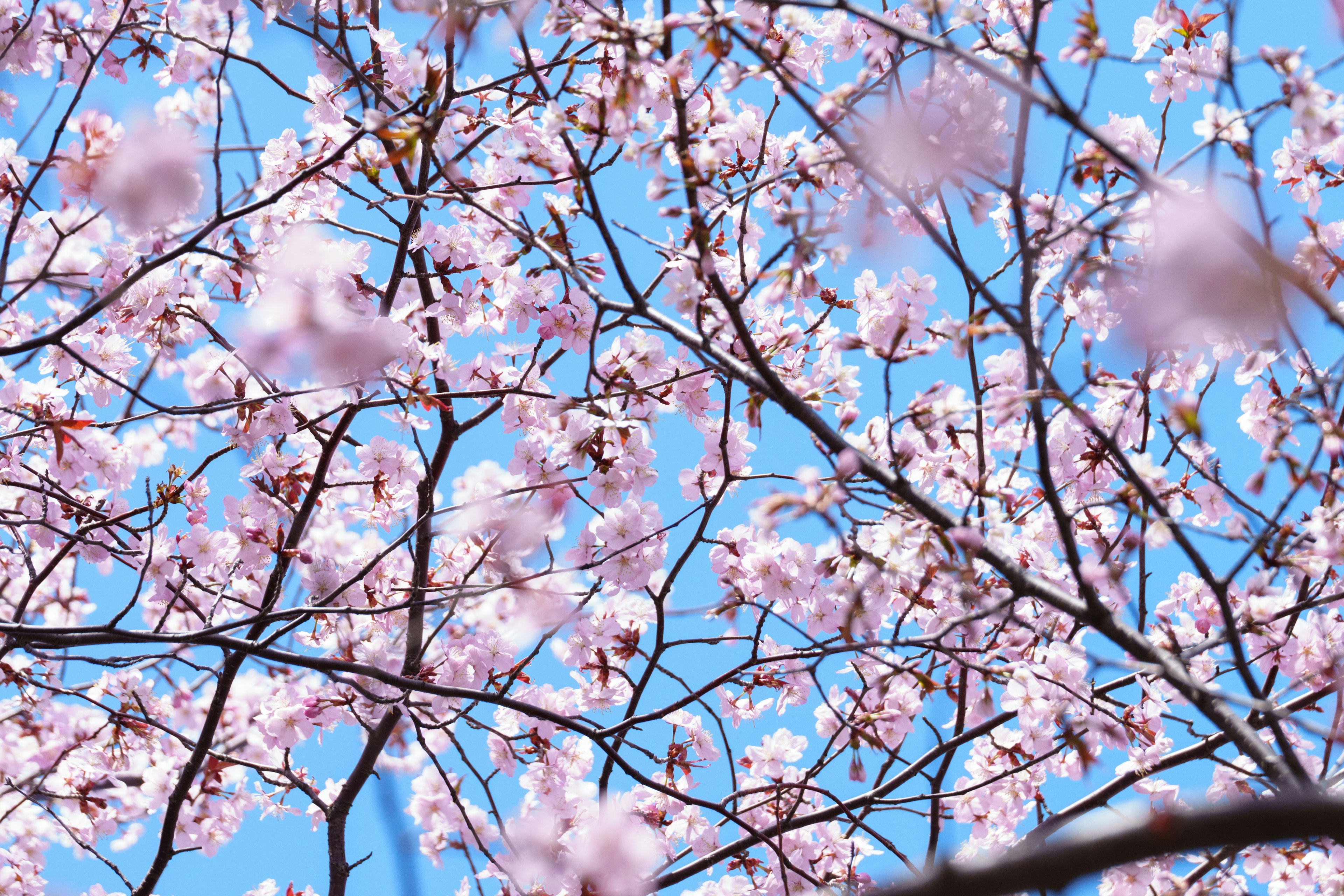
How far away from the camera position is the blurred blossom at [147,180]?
3.33 metres

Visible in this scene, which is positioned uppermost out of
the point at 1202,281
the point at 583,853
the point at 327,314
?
the point at 327,314

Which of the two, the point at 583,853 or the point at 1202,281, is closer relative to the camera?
the point at 1202,281

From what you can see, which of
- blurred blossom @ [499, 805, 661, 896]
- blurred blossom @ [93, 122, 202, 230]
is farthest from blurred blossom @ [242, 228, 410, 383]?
blurred blossom @ [499, 805, 661, 896]

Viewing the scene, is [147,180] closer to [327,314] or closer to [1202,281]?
[327,314]

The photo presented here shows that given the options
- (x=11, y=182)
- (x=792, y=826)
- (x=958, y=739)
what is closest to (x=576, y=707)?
(x=792, y=826)

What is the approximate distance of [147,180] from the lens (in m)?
3.37

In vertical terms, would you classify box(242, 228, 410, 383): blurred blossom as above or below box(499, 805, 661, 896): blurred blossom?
above

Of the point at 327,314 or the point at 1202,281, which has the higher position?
the point at 327,314

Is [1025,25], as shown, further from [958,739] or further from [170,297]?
[170,297]

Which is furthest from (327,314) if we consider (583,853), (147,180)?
(583,853)

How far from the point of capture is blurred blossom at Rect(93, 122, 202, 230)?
10.9ft

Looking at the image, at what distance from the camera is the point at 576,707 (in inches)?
175

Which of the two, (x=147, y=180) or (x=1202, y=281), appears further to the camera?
(x=147, y=180)

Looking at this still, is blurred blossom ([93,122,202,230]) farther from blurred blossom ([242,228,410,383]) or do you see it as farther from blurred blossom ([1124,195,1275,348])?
blurred blossom ([1124,195,1275,348])
